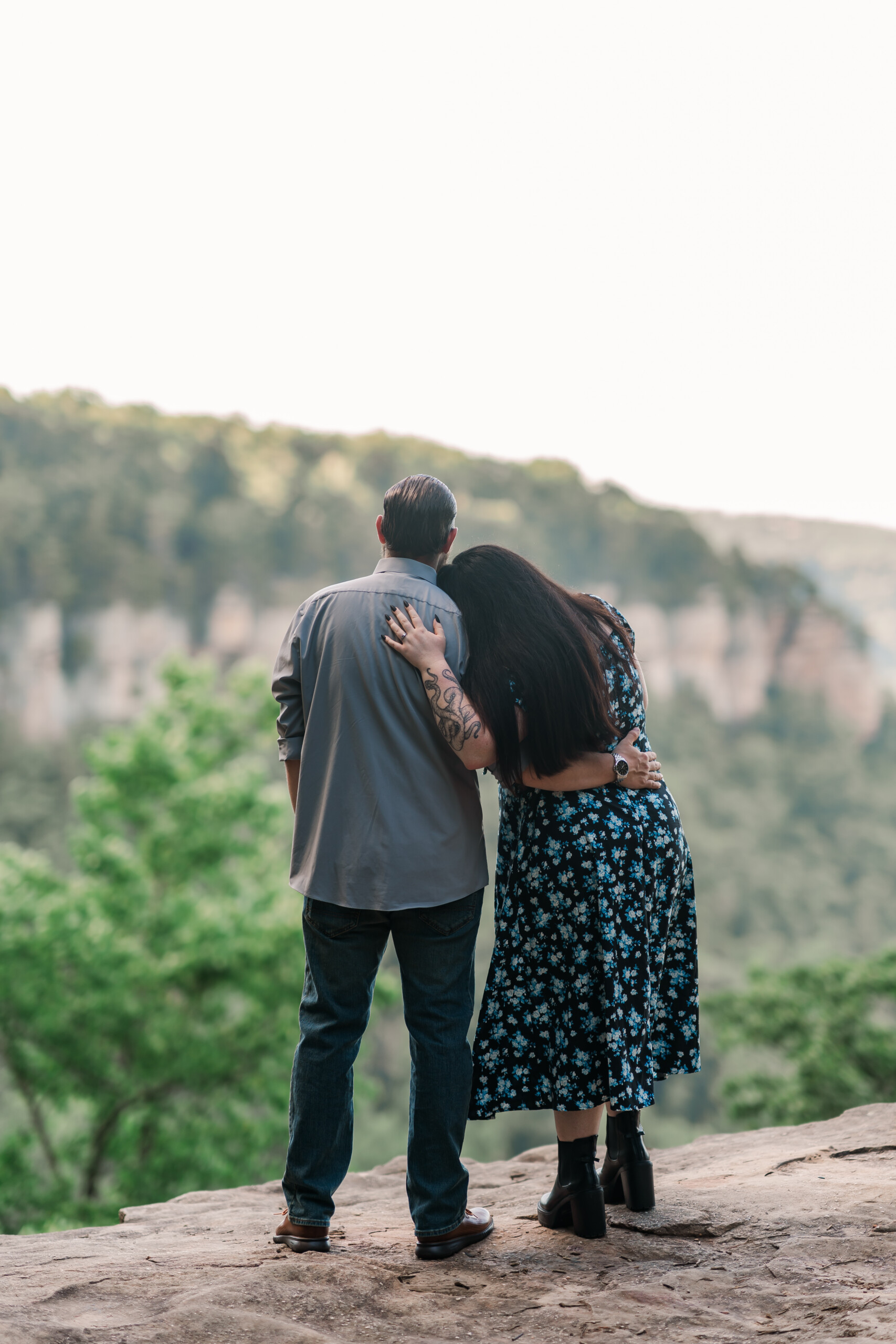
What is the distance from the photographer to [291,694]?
7.39 feet

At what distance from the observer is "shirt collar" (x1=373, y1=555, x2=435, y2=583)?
2264 mm

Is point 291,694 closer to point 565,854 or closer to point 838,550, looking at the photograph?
point 565,854

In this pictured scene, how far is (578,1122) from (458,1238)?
353mm

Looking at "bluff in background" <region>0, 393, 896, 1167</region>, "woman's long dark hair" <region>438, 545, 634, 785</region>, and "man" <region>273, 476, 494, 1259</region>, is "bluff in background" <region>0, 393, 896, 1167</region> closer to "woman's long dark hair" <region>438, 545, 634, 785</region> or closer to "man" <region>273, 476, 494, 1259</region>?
"man" <region>273, 476, 494, 1259</region>

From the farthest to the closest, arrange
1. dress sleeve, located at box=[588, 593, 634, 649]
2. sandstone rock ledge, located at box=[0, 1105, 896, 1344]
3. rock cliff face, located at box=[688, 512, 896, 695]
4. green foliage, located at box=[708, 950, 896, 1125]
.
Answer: rock cliff face, located at box=[688, 512, 896, 695], green foliage, located at box=[708, 950, 896, 1125], dress sleeve, located at box=[588, 593, 634, 649], sandstone rock ledge, located at box=[0, 1105, 896, 1344]

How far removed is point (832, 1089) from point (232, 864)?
749cm

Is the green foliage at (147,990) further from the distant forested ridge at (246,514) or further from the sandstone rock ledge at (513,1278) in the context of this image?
the distant forested ridge at (246,514)

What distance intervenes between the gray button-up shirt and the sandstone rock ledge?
73 centimetres

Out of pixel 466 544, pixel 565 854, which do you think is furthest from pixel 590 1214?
pixel 466 544

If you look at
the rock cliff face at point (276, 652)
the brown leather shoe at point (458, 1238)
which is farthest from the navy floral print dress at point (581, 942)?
the rock cliff face at point (276, 652)

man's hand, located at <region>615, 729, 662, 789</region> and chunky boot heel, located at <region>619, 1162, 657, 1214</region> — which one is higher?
man's hand, located at <region>615, 729, 662, 789</region>

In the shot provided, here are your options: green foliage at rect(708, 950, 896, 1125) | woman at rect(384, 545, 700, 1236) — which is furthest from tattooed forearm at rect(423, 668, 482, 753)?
green foliage at rect(708, 950, 896, 1125)

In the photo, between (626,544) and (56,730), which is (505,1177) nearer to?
(56,730)

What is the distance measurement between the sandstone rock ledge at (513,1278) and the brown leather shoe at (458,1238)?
26mm
